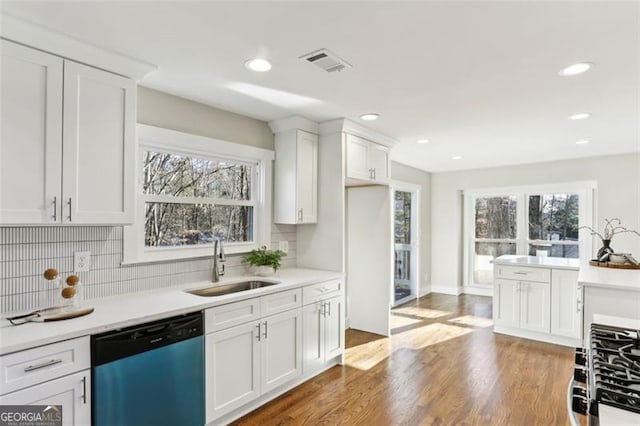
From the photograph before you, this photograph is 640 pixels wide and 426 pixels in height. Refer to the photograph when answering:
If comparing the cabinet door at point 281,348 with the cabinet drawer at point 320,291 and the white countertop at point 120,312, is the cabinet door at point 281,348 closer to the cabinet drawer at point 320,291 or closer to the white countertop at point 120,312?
the cabinet drawer at point 320,291

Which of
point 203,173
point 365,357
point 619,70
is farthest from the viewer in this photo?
point 365,357

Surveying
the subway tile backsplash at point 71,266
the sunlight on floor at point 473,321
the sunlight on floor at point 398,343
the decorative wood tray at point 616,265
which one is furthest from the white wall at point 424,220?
the subway tile backsplash at point 71,266

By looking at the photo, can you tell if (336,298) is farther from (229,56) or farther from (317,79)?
(229,56)

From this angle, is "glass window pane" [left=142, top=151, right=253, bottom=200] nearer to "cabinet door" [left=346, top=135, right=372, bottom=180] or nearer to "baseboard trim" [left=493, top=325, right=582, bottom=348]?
"cabinet door" [left=346, top=135, right=372, bottom=180]

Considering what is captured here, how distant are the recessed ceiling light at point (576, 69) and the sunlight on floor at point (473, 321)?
131 inches

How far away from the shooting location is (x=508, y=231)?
621 centimetres

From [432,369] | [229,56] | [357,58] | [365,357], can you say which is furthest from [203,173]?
[432,369]

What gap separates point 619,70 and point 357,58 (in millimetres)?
1741

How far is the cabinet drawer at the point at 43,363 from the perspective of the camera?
148 centimetres

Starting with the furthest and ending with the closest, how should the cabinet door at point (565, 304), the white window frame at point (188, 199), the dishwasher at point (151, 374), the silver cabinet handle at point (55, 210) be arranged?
the cabinet door at point (565, 304) < the white window frame at point (188, 199) < the silver cabinet handle at point (55, 210) < the dishwasher at point (151, 374)

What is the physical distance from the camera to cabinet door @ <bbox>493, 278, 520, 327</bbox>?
163 inches

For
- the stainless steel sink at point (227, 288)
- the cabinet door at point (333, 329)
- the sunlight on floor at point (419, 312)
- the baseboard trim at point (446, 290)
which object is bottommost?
the sunlight on floor at point (419, 312)

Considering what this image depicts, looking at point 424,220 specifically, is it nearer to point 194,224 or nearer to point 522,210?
point 522,210

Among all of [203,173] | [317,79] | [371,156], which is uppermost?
[317,79]
